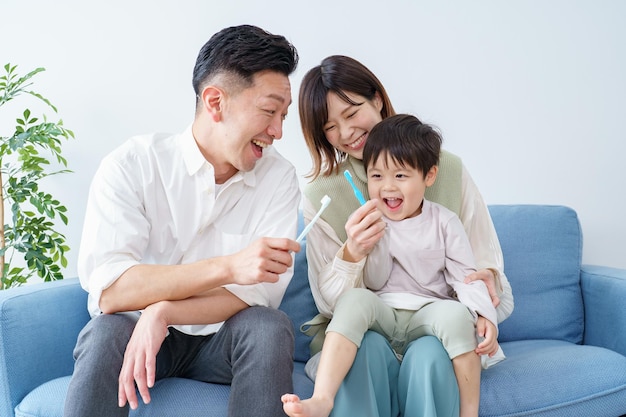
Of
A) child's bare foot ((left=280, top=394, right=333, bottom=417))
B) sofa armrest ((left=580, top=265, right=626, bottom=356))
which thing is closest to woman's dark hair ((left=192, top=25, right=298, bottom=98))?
child's bare foot ((left=280, top=394, right=333, bottom=417))

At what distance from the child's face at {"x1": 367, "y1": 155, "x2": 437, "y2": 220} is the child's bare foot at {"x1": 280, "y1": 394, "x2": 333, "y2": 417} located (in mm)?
573

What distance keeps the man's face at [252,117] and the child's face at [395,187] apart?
0.27 m

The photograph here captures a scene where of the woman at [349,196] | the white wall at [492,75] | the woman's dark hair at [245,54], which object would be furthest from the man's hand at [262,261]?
the white wall at [492,75]

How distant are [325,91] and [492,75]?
0.85 meters

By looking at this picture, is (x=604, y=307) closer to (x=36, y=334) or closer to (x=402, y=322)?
(x=402, y=322)

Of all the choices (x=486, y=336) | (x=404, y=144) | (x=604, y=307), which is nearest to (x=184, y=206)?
(x=404, y=144)

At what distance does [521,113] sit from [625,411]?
116 cm

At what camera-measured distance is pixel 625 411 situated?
1651 mm

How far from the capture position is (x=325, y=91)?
1890mm

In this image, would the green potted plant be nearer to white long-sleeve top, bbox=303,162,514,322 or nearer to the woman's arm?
white long-sleeve top, bbox=303,162,514,322

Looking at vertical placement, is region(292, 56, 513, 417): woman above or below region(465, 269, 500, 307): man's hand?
above

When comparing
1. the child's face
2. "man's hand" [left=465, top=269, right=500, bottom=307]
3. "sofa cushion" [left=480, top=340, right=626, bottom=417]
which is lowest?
"sofa cushion" [left=480, top=340, right=626, bottom=417]

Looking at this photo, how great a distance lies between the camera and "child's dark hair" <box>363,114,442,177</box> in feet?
5.63

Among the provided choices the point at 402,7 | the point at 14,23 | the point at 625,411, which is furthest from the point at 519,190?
the point at 14,23
